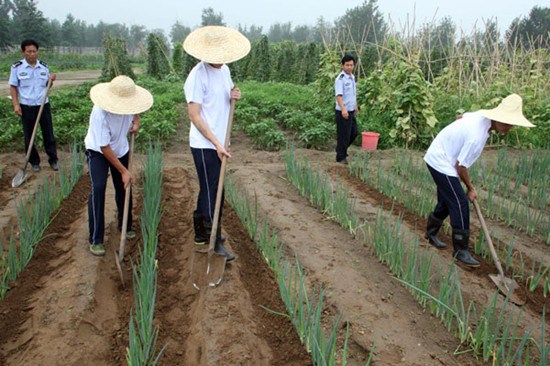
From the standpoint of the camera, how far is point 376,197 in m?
5.24

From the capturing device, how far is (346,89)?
6.25 meters

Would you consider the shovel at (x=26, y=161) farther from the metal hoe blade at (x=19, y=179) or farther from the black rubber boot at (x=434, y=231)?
the black rubber boot at (x=434, y=231)

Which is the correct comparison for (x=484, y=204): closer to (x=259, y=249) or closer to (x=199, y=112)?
(x=259, y=249)

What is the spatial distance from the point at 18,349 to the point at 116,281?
0.82m

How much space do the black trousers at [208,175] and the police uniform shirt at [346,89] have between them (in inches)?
132

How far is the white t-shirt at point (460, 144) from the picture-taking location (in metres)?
3.42

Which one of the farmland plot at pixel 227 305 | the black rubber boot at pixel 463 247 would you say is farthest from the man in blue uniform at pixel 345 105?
the black rubber boot at pixel 463 247

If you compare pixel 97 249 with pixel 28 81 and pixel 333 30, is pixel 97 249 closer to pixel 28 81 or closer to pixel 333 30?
pixel 28 81

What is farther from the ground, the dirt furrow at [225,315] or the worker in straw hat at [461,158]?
the worker in straw hat at [461,158]

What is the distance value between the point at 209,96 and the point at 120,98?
657 millimetres

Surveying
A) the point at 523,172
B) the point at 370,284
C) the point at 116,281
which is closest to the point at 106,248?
the point at 116,281

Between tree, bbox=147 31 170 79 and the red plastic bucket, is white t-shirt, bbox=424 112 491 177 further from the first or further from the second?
tree, bbox=147 31 170 79

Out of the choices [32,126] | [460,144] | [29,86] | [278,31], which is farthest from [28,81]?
[278,31]

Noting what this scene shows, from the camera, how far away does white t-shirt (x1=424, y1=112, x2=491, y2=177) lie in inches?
135
